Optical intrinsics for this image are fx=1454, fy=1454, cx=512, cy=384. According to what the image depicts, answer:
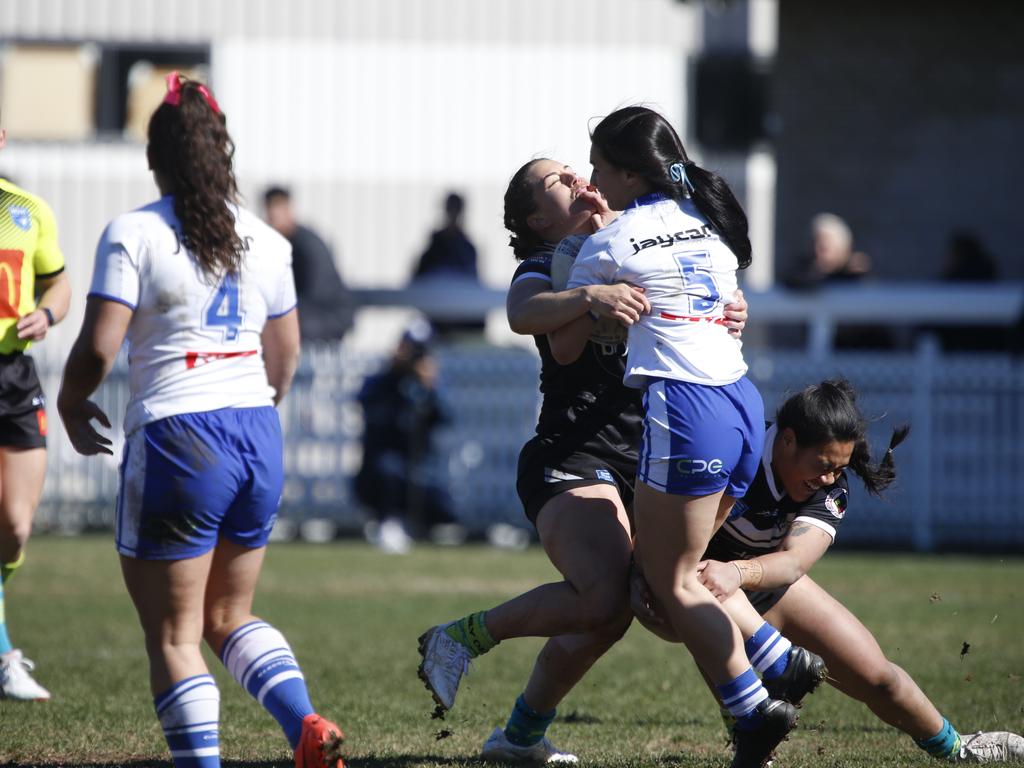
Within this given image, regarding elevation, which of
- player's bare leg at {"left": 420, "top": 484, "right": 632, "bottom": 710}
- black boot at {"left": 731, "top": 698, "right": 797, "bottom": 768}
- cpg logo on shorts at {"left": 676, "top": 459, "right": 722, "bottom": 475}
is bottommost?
black boot at {"left": 731, "top": 698, "right": 797, "bottom": 768}

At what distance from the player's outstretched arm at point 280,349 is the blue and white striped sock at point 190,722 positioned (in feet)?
2.81

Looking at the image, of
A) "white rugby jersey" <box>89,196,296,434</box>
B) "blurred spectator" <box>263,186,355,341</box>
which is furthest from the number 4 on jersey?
"blurred spectator" <box>263,186,355,341</box>

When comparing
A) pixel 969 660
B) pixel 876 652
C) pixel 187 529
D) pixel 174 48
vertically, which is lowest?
pixel 969 660

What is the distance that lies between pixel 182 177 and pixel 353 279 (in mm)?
13342

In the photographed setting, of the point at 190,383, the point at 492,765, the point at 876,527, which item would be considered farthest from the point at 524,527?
the point at 190,383

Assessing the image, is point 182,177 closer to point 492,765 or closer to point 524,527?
point 492,765

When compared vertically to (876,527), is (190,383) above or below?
above

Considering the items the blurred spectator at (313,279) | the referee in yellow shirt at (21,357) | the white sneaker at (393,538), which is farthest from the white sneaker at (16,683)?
the blurred spectator at (313,279)

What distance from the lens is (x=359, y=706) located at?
5785 mm

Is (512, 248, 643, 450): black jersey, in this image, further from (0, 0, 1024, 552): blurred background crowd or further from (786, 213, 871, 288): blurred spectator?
(786, 213, 871, 288): blurred spectator

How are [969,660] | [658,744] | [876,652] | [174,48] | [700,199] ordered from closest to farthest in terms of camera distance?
[700,199] < [876,652] < [658,744] < [969,660] < [174,48]

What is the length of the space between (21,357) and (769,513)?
3.06m

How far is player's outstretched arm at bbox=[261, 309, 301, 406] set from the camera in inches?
164

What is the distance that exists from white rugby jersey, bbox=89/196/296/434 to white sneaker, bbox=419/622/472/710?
3.19 ft
